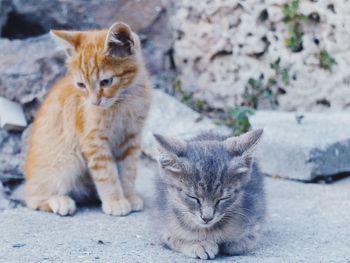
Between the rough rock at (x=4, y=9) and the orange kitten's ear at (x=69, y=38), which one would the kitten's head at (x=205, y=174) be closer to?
the orange kitten's ear at (x=69, y=38)

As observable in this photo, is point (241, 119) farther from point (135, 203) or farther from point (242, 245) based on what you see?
point (242, 245)

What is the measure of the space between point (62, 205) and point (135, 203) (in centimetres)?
54

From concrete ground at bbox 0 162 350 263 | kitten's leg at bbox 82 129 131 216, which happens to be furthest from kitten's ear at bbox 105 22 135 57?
concrete ground at bbox 0 162 350 263

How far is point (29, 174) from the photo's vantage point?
204 inches

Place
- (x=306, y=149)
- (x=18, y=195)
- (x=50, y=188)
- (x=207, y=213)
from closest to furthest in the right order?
1. (x=207, y=213)
2. (x=50, y=188)
3. (x=306, y=149)
4. (x=18, y=195)

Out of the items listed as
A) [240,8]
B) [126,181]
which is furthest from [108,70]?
[240,8]

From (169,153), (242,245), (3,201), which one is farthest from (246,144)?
(3,201)

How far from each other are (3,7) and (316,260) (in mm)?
4239

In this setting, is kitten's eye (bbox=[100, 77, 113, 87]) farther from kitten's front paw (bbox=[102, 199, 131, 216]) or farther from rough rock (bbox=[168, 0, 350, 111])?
rough rock (bbox=[168, 0, 350, 111])

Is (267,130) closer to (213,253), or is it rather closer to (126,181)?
(126,181)

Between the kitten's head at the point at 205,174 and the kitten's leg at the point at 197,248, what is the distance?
11 cm

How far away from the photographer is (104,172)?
4.90 meters

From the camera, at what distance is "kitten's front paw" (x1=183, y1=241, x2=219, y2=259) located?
3744 mm

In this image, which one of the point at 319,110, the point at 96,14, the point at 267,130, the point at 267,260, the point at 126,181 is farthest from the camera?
the point at 96,14
